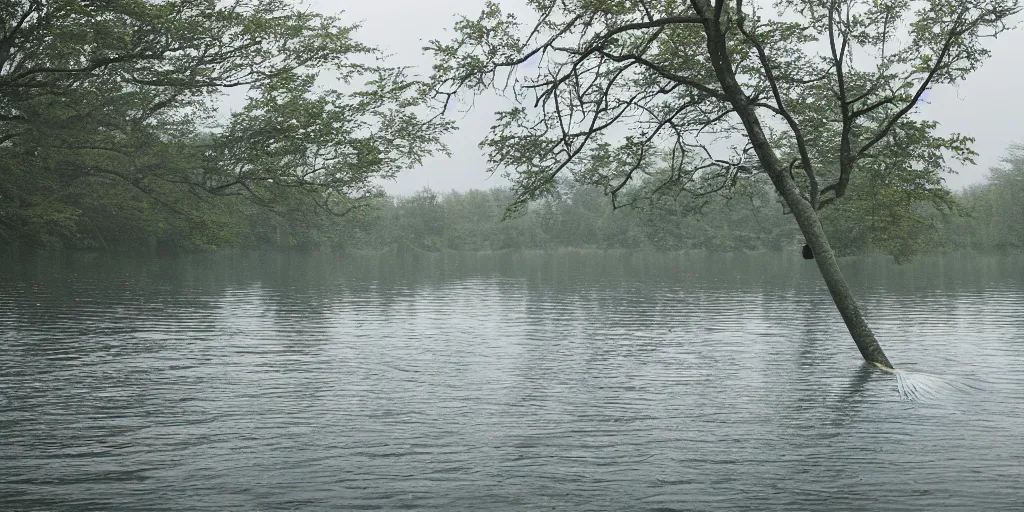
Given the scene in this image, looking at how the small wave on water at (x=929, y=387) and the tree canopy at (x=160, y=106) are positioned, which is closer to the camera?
the small wave on water at (x=929, y=387)

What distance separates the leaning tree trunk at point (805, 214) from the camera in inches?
591

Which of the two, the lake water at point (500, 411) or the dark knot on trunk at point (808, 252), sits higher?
the dark knot on trunk at point (808, 252)

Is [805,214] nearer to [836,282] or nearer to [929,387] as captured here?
[836,282]

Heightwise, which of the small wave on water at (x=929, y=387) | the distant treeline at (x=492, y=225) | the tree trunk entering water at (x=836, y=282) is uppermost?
the distant treeline at (x=492, y=225)

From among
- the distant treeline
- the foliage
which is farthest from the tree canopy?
the foliage

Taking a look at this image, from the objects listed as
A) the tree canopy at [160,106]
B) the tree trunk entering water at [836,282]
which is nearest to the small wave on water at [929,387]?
the tree trunk entering water at [836,282]

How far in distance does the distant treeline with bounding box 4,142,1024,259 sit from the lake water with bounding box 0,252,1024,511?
24351 millimetres

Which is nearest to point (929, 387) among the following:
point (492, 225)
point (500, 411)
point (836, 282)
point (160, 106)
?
point (836, 282)

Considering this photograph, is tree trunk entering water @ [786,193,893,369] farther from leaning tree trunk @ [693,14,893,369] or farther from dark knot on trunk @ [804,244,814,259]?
dark knot on trunk @ [804,244,814,259]

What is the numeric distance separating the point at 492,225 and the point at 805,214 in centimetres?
10359

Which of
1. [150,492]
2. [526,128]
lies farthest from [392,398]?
[526,128]

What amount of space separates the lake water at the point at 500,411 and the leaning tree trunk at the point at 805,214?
0.68 metres

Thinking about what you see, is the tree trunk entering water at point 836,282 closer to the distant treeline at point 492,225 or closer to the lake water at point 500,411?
the lake water at point 500,411

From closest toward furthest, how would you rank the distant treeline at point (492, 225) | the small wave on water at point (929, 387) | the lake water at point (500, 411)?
1. the lake water at point (500, 411)
2. the small wave on water at point (929, 387)
3. the distant treeline at point (492, 225)
